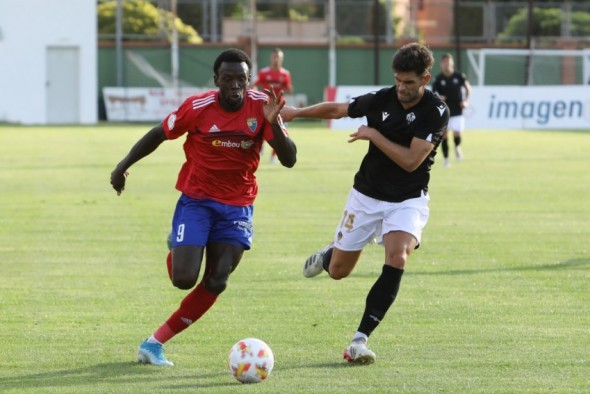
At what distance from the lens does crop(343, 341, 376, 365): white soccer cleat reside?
24.4 ft

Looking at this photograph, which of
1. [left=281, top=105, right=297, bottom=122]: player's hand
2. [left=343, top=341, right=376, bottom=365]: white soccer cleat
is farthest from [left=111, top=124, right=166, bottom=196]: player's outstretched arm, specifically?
[left=343, top=341, right=376, bottom=365]: white soccer cleat

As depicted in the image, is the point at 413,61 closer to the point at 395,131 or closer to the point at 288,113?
the point at 395,131

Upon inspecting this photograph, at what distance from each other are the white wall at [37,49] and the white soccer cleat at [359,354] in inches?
1617

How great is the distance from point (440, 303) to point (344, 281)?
141 cm

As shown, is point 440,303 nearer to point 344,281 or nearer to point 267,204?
point 344,281

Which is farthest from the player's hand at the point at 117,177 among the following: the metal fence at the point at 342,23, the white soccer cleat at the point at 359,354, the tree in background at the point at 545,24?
the tree in background at the point at 545,24

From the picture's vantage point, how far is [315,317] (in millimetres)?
9203

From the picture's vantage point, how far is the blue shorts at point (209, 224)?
7.62 metres

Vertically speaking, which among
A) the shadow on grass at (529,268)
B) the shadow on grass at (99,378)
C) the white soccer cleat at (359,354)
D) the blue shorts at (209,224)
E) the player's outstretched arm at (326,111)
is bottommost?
the shadow on grass at (529,268)

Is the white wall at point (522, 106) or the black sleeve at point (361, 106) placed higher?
the black sleeve at point (361, 106)

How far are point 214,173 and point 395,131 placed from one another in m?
1.18

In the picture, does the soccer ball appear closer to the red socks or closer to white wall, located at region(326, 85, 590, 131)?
the red socks

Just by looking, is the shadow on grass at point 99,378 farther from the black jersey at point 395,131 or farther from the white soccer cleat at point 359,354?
the black jersey at point 395,131

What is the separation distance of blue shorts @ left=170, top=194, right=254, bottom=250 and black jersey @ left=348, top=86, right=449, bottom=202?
0.89 meters
